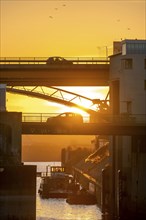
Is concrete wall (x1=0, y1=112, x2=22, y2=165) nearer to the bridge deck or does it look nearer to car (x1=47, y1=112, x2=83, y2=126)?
car (x1=47, y1=112, x2=83, y2=126)

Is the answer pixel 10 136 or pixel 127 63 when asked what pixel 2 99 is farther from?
pixel 127 63

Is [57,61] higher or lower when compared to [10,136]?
higher

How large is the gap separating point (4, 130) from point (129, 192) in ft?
84.5

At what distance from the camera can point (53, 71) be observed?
135625 millimetres

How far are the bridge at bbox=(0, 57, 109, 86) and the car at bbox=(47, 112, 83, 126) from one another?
900cm

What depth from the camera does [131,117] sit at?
121750mm

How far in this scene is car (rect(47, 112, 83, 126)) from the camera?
116125mm

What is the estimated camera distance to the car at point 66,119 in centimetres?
11612

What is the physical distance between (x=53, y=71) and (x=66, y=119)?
44.7ft

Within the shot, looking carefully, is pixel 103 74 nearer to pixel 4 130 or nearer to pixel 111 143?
pixel 111 143

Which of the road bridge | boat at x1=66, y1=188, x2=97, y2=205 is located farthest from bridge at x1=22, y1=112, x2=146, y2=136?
boat at x1=66, y1=188, x2=97, y2=205

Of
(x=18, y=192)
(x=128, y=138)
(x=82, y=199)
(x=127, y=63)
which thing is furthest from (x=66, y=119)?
(x=82, y=199)

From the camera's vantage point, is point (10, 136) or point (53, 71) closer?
point (10, 136)

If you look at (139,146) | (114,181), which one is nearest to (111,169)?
(114,181)
